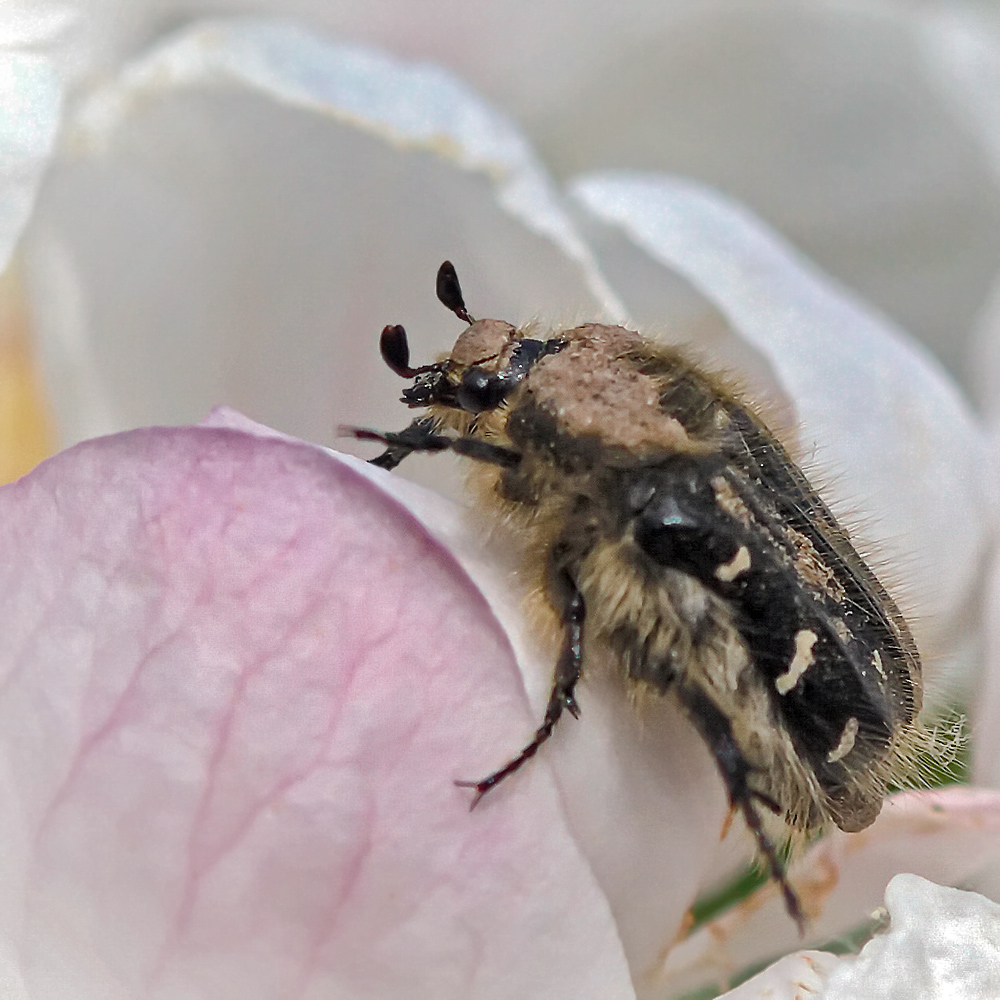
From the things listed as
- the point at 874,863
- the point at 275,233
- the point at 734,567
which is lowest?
the point at 874,863

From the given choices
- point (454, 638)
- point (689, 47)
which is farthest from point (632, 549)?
point (689, 47)

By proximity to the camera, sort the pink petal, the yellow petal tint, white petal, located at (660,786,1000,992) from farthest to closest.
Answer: the yellow petal tint, white petal, located at (660,786,1000,992), the pink petal

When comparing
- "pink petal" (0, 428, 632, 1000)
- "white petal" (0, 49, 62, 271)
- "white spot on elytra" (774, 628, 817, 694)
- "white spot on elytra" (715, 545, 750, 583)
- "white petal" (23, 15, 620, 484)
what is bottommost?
"white spot on elytra" (774, 628, 817, 694)

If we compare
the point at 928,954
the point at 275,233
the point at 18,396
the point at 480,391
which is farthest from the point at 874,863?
the point at 18,396

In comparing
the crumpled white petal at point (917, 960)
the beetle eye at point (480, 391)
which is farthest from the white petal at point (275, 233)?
the crumpled white petal at point (917, 960)

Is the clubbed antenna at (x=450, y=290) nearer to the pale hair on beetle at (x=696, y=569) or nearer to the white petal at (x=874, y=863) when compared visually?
the pale hair on beetle at (x=696, y=569)

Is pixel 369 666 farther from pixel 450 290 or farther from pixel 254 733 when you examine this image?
pixel 450 290

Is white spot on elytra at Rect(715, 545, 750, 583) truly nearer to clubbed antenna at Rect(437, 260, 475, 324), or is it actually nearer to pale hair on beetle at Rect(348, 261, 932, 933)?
pale hair on beetle at Rect(348, 261, 932, 933)

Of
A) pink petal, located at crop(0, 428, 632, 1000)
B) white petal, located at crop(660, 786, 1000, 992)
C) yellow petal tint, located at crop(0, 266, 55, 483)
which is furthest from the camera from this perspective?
yellow petal tint, located at crop(0, 266, 55, 483)

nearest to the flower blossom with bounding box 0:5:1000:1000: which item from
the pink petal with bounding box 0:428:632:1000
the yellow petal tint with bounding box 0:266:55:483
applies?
the pink petal with bounding box 0:428:632:1000
